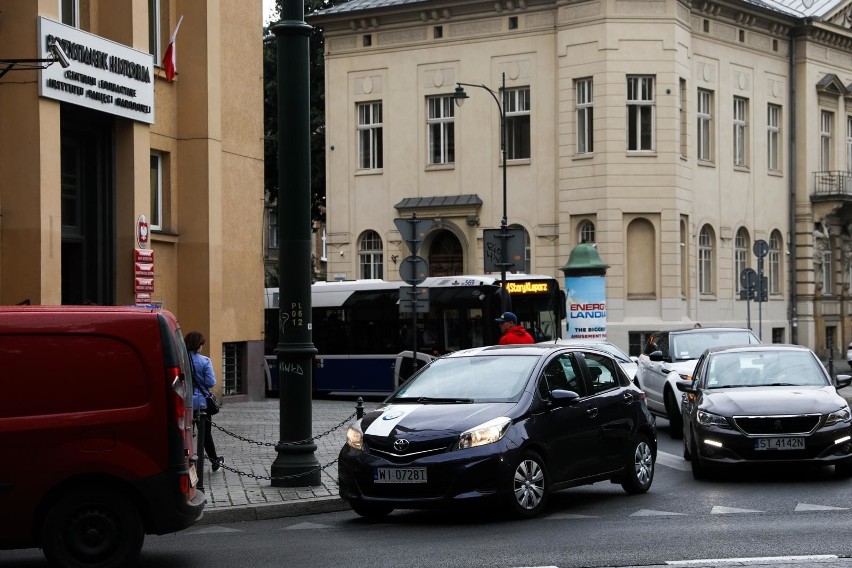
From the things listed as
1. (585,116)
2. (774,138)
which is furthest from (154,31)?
(774,138)

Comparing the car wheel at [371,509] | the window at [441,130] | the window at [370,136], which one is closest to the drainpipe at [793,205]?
the window at [441,130]

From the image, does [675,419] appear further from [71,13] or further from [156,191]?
[71,13]

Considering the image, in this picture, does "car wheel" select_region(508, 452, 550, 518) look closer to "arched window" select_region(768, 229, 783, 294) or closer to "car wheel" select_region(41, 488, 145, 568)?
"car wheel" select_region(41, 488, 145, 568)

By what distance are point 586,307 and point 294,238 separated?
2222cm

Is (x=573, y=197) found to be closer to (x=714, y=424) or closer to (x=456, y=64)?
(x=456, y=64)

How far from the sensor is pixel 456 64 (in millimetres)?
47125

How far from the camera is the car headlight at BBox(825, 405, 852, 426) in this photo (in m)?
15.0

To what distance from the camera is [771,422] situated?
49.0 ft

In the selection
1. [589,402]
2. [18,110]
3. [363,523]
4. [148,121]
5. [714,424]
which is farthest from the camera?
[148,121]

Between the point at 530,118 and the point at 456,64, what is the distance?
10.1 feet

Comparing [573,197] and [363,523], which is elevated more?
[573,197]

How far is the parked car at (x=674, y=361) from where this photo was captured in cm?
2236

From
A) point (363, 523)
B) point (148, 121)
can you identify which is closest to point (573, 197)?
point (148, 121)

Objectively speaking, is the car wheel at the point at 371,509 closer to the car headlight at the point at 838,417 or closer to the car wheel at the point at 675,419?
the car headlight at the point at 838,417
